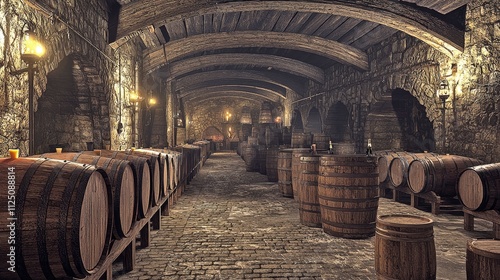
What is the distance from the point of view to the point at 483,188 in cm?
411

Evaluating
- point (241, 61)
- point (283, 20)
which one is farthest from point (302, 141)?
point (241, 61)

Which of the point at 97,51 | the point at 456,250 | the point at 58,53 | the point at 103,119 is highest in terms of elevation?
the point at 97,51

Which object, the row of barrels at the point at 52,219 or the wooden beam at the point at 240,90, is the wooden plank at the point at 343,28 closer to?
the row of barrels at the point at 52,219

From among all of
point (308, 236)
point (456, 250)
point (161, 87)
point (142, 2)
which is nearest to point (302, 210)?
point (308, 236)

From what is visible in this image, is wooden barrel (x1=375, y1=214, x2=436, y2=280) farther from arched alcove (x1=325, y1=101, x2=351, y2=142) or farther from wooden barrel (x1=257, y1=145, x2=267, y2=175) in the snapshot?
arched alcove (x1=325, y1=101, x2=351, y2=142)

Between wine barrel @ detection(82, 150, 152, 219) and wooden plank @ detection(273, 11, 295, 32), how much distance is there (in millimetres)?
6271

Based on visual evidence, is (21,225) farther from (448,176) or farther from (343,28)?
(343,28)

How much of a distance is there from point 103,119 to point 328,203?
188 inches

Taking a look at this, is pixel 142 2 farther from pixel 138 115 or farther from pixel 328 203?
pixel 328 203

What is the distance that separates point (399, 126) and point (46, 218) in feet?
35.0

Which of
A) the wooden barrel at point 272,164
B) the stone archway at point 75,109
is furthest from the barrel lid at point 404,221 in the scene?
the wooden barrel at point 272,164

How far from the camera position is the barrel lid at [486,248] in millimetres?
2066

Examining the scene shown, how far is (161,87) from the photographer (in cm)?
1402

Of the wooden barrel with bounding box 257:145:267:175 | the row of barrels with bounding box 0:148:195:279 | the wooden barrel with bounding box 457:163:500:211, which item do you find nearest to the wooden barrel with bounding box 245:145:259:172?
the wooden barrel with bounding box 257:145:267:175
